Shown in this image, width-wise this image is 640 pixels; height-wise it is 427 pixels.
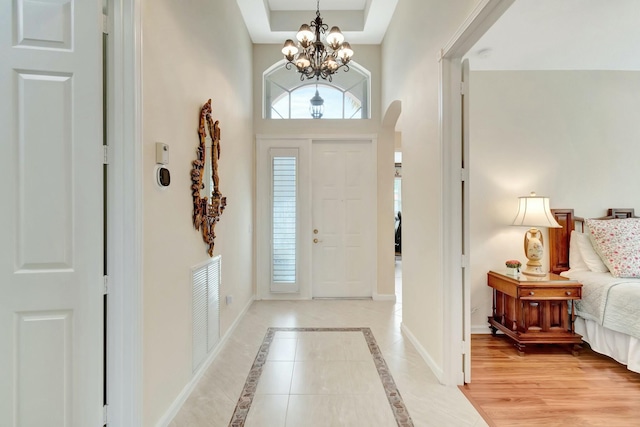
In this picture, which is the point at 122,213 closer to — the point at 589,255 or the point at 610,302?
the point at 610,302

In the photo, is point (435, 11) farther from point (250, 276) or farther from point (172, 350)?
point (250, 276)

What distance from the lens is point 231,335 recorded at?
3195 mm

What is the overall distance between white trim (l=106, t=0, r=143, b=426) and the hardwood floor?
213 centimetres

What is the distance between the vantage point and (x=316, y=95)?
15.5 ft

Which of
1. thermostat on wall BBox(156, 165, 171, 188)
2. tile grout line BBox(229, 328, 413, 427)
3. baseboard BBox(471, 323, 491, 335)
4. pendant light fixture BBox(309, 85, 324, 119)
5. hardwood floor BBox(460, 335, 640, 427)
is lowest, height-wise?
hardwood floor BBox(460, 335, 640, 427)

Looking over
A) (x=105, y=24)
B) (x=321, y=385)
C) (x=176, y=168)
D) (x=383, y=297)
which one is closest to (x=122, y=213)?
(x=176, y=168)

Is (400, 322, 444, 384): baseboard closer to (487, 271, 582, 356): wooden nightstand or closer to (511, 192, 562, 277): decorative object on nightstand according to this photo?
(487, 271, 582, 356): wooden nightstand

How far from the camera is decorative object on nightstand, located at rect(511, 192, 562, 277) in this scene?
9.88 ft

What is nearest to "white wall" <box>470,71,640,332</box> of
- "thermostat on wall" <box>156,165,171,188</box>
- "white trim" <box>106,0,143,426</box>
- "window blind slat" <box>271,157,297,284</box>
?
"window blind slat" <box>271,157,297,284</box>

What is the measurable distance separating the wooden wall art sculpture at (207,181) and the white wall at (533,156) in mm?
2677

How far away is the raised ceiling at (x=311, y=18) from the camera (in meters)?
3.97

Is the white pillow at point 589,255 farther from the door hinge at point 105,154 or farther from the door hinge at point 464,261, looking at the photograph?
the door hinge at point 105,154

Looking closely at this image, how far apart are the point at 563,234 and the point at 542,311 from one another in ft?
3.18

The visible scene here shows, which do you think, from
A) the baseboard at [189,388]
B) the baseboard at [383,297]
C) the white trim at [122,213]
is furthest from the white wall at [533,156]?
the white trim at [122,213]
